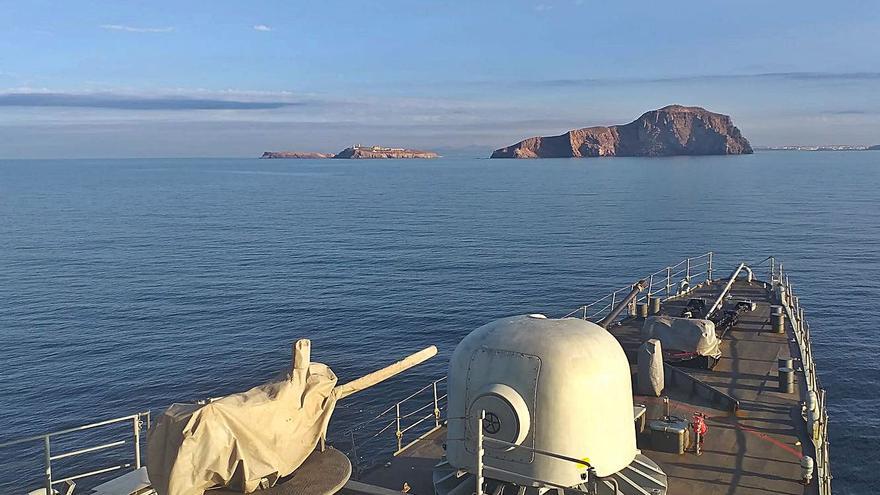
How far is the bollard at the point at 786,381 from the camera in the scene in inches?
920

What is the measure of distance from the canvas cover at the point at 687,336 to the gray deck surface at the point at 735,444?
0.87 m

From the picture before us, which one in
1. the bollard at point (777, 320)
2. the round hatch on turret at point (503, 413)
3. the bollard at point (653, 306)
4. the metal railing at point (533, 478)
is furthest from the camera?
the bollard at point (653, 306)

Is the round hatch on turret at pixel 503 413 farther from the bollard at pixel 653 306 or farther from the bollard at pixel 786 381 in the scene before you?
the bollard at pixel 653 306

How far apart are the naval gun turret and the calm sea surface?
20.7 metres

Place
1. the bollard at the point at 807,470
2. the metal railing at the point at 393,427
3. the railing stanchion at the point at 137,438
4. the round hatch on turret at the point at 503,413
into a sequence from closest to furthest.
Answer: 1. the round hatch on turret at the point at 503,413
2. the railing stanchion at the point at 137,438
3. the bollard at the point at 807,470
4. the metal railing at the point at 393,427

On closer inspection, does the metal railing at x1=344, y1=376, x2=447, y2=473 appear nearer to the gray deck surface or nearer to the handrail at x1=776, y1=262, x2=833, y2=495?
the gray deck surface

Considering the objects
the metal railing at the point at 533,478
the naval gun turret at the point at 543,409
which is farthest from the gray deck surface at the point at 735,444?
the metal railing at the point at 533,478

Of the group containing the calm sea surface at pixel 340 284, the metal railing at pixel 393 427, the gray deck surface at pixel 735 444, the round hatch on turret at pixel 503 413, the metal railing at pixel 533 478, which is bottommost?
the metal railing at pixel 393 427

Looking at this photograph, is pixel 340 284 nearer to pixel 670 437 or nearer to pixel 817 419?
pixel 670 437

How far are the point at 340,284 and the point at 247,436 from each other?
5101cm

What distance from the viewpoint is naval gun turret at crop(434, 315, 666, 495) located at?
13.4 m

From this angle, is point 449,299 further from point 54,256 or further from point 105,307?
point 54,256

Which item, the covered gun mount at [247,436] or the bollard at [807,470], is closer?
the covered gun mount at [247,436]


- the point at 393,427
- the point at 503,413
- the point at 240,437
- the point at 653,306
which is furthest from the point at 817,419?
the point at 393,427
